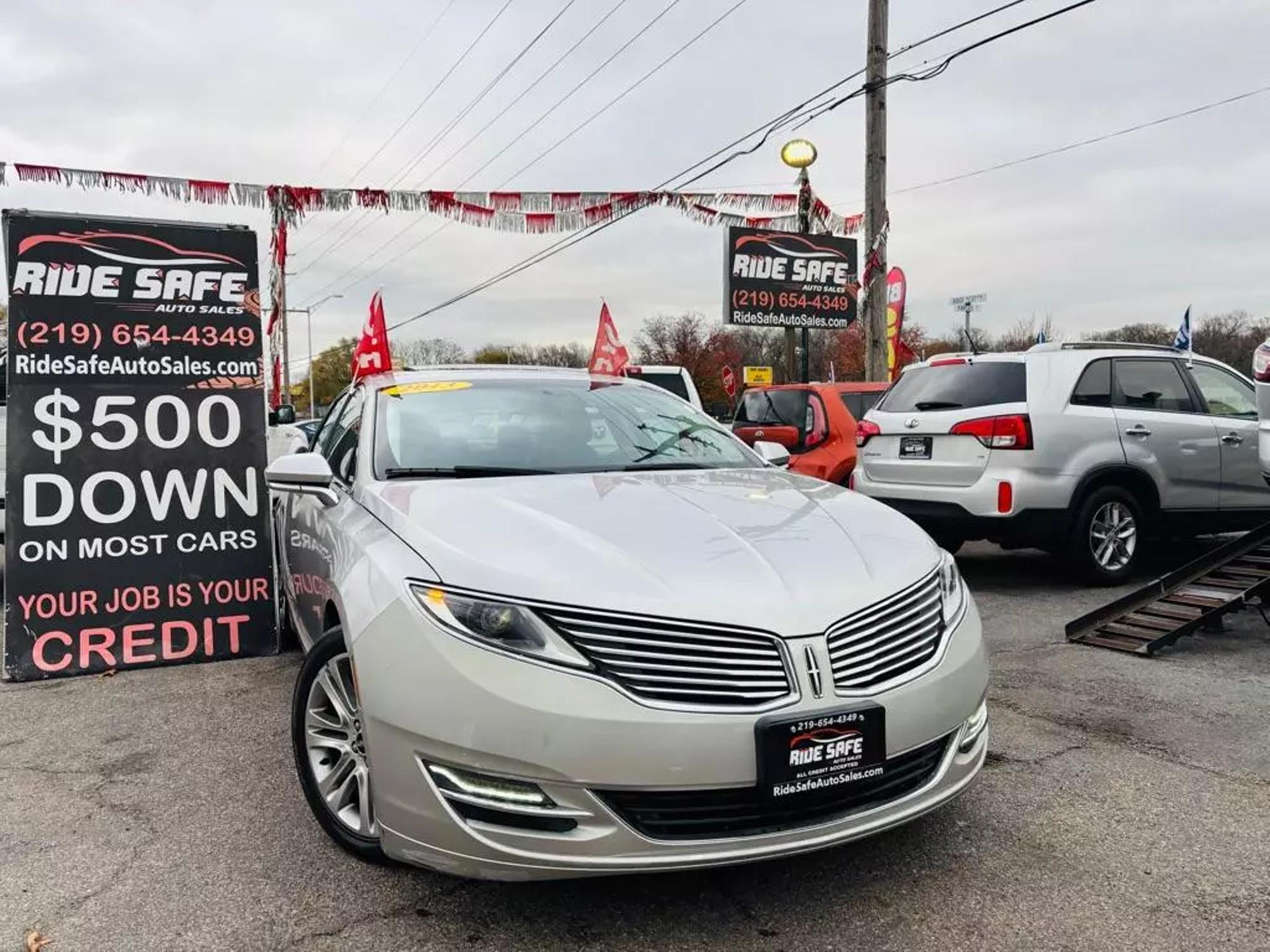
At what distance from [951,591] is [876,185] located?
10565 mm

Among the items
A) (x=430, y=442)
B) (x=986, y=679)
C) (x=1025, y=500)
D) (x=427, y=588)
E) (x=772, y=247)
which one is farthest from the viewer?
(x=772, y=247)

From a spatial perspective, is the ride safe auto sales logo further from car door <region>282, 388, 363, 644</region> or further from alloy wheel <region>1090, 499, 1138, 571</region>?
alloy wheel <region>1090, 499, 1138, 571</region>

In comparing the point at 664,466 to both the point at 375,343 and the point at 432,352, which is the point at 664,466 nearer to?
the point at 375,343

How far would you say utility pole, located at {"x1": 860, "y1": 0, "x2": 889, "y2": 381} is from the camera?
12.3m

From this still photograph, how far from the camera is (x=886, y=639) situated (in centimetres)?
254

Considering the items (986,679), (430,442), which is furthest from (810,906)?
(430,442)

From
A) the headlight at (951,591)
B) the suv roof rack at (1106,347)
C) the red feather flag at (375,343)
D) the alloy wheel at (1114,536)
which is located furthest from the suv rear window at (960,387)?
the red feather flag at (375,343)

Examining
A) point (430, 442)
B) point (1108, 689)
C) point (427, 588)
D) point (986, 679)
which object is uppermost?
point (430, 442)

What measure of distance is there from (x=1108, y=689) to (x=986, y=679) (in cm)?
213

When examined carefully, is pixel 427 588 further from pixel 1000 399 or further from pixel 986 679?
pixel 1000 399

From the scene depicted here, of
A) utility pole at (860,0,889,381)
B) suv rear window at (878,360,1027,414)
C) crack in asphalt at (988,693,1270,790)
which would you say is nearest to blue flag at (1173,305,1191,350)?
utility pole at (860,0,889,381)

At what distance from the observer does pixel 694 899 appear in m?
2.65

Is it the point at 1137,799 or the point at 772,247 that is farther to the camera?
the point at 772,247

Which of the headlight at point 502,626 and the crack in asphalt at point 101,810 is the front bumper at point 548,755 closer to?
the headlight at point 502,626
